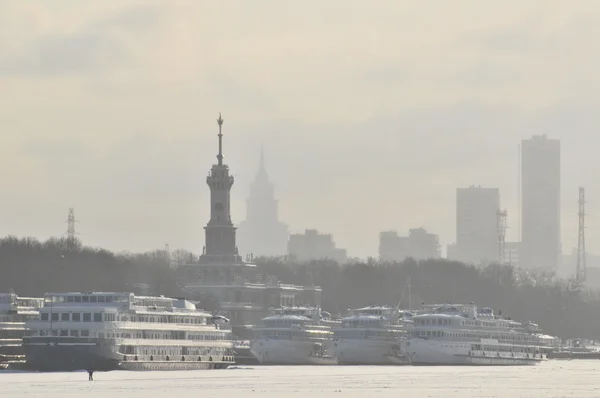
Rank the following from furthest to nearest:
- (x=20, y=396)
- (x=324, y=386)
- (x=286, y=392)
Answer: (x=324, y=386) → (x=286, y=392) → (x=20, y=396)

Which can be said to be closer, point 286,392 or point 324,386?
point 286,392

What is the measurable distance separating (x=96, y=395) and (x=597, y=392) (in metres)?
44.6

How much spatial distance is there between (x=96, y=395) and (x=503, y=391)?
3734cm

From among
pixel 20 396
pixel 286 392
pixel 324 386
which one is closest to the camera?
pixel 20 396

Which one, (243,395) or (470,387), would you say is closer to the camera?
(243,395)

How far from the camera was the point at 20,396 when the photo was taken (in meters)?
172

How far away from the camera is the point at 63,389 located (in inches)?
7313

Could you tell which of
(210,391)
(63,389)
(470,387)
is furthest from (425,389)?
(63,389)

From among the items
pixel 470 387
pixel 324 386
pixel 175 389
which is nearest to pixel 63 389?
pixel 175 389

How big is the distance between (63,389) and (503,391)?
39024mm

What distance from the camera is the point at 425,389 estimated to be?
633 ft

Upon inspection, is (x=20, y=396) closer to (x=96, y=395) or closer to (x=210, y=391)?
(x=96, y=395)

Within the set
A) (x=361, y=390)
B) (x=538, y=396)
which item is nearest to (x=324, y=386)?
(x=361, y=390)

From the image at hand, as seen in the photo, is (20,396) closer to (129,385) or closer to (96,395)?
(96,395)
